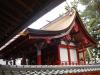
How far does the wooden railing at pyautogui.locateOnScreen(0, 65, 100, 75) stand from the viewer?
14.9 feet

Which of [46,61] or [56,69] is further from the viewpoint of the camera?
[46,61]

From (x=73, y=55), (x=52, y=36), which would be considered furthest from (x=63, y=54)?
(x=52, y=36)

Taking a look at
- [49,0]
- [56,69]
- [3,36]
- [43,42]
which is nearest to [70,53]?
[43,42]

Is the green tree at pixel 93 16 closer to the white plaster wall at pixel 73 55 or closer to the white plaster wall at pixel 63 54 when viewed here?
the white plaster wall at pixel 73 55

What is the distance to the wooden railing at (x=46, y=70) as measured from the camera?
14.9 ft

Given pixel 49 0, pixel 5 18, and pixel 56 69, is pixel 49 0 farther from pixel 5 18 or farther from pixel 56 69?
pixel 56 69

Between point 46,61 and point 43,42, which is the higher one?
point 43,42

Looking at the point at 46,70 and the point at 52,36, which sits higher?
the point at 52,36

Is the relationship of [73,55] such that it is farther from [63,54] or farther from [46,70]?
[46,70]

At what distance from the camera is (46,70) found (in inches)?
246

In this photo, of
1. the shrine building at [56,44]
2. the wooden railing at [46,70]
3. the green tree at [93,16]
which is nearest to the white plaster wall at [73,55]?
the shrine building at [56,44]

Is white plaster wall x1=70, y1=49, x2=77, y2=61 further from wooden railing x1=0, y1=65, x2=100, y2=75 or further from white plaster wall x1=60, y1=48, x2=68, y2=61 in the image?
wooden railing x1=0, y1=65, x2=100, y2=75

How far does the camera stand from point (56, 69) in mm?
6871

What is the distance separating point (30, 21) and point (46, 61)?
6750mm
